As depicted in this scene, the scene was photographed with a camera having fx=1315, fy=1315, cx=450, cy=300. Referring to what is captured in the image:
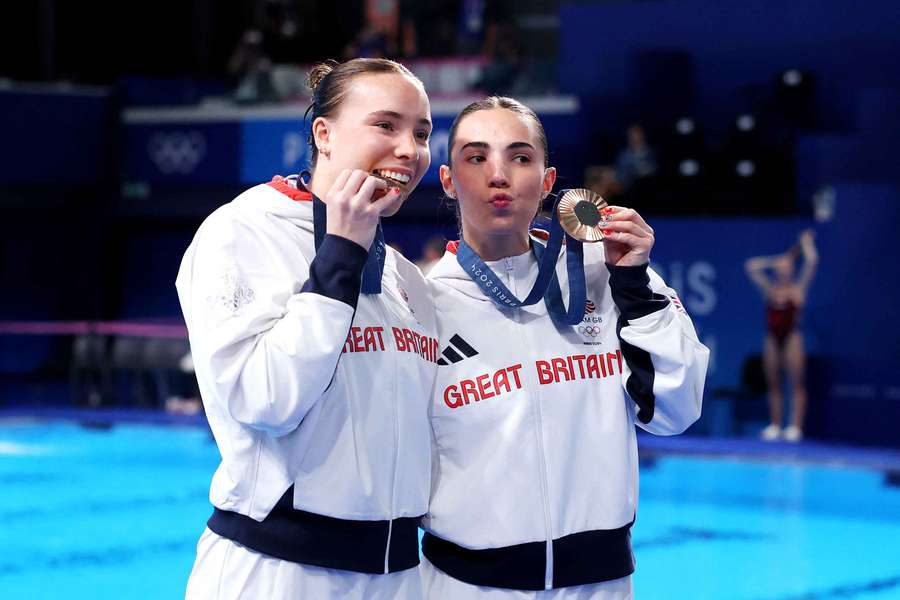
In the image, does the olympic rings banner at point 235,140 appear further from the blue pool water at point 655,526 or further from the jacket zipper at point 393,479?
the jacket zipper at point 393,479

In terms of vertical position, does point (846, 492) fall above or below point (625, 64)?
below

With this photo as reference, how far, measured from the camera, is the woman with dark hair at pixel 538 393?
96.7 inches

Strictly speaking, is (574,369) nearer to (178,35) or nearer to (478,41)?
(478,41)

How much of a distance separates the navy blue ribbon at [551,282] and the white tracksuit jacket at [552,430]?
0.05 meters

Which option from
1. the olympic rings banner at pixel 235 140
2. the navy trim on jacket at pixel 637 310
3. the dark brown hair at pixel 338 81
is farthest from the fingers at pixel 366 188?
the olympic rings banner at pixel 235 140

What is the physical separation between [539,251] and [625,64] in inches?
400

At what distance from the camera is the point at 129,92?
1559 centimetres

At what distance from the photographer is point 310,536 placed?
85.7 inches

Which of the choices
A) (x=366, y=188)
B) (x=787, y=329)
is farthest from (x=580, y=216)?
(x=787, y=329)

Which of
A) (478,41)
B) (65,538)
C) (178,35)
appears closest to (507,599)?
(65,538)

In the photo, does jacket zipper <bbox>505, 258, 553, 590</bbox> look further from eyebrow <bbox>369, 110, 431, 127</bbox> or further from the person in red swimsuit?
the person in red swimsuit

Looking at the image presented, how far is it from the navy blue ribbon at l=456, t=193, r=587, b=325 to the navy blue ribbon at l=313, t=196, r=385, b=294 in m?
0.30

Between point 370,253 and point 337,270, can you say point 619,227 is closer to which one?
point 370,253

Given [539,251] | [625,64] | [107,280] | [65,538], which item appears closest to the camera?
[539,251]
